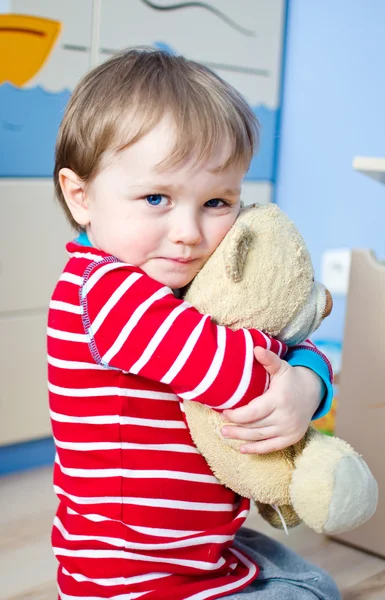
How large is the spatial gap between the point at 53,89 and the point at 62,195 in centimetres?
72

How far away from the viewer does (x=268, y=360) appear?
0.73 metres

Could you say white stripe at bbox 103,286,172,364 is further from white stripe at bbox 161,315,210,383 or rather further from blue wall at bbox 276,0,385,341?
blue wall at bbox 276,0,385,341

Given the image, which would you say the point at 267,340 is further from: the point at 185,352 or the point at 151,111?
the point at 151,111

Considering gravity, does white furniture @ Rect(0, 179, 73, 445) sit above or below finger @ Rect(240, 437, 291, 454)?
below

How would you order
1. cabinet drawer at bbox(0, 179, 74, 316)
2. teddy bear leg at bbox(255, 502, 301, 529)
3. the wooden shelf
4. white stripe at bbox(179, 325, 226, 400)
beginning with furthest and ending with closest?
cabinet drawer at bbox(0, 179, 74, 316) < the wooden shelf < teddy bear leg at bbox(255, 502, 301, 529) < white stripe at bbox(179, 325, 226, 400)

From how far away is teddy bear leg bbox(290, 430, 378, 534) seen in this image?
0.73 meters

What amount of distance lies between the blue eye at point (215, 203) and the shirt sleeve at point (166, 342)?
10 centimetres

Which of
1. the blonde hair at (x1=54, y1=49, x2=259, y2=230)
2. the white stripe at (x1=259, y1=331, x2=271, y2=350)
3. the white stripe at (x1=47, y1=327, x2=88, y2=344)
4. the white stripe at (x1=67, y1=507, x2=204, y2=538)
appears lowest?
the white stripe at (x1=67, y1=507, x2=204, y2=538)

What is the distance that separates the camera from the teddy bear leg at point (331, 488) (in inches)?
28.6

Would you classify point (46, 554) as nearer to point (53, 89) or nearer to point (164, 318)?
point (164, 318)

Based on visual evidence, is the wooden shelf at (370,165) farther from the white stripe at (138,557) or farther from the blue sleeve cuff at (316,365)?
the white stripe at (138,557)

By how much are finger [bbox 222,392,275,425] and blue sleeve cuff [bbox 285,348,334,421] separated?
7cm

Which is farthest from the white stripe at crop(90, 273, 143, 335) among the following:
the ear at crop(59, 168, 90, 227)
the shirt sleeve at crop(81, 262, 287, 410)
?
the ear at crop(59, 168, 90, 227)

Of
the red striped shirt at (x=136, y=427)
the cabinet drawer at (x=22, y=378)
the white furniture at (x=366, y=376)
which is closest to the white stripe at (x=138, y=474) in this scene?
the red striped shirt at (x=136, y=427)
